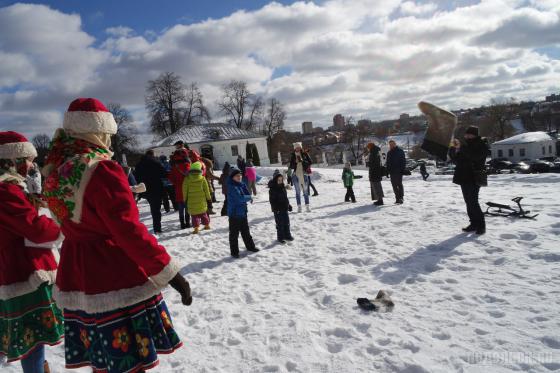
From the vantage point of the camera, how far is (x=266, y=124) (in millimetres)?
60688

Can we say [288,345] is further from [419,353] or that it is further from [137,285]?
[137,285]

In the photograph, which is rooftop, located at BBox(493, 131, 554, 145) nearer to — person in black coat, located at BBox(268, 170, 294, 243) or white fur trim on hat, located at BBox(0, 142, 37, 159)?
person in black coat, located at BBox(268, 170, 294, 243)

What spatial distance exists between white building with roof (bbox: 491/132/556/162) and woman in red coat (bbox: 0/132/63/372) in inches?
2627

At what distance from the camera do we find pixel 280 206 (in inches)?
287

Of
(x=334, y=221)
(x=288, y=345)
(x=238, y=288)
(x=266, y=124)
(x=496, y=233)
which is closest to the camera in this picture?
(x=288, y=345)

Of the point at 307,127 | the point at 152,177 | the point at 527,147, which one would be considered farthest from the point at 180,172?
the point at 307,127

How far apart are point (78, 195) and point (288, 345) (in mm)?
2489

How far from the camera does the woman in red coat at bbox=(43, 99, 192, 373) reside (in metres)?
1.85

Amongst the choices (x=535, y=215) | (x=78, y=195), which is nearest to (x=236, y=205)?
(x=78, y=195)

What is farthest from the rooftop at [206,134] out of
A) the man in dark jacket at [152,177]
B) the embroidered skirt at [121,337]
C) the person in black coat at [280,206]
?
the embroidered skirt at [121,337]

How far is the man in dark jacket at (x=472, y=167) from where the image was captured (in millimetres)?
6094

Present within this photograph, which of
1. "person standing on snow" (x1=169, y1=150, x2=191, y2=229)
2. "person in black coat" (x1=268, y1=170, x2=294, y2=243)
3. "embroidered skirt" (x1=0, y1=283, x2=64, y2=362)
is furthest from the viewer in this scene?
"person standing on snow" (x1=169, y1=150, x2=191, y2=229)

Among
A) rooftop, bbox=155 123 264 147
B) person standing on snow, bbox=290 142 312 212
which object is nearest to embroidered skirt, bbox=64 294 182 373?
person standing on snow, bbox=290 142 312 212

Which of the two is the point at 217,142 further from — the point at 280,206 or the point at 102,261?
the point at 102,261
